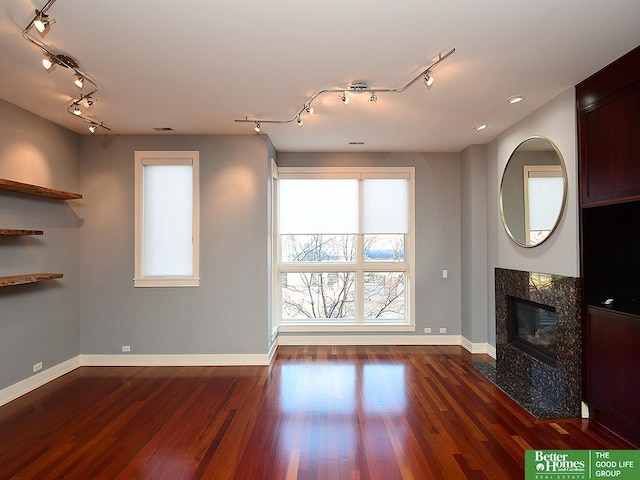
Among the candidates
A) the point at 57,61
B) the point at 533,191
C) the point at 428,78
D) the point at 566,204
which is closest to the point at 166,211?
the point at 57,61

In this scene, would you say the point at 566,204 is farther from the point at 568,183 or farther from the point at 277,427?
the point at 277,427

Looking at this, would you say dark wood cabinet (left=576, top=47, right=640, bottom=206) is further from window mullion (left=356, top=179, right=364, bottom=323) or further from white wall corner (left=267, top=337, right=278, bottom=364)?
white wall corner (left=267, top=337, right=278, bottom=364)

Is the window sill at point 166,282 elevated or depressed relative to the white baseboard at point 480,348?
elevated

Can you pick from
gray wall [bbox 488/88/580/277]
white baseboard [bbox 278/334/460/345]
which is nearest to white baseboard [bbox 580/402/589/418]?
gray wall [bbox 488/88/580/277]

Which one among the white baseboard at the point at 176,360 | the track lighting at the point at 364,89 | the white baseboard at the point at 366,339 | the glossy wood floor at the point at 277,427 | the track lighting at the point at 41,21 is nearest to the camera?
the track lighting at the point at 41,21

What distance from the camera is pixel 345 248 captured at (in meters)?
5.35

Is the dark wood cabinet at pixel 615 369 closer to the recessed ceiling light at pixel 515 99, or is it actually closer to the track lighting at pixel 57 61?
the recessed ceiling light at pixel 515 99

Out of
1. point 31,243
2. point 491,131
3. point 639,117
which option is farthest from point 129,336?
point 639,117

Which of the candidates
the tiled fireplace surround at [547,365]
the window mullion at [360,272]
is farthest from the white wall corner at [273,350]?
the tiled fireplace surround at [547,365]

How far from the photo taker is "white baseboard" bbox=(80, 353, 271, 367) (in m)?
4.38

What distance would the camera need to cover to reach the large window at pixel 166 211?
14.5ft

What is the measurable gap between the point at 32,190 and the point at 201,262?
70.3 inches

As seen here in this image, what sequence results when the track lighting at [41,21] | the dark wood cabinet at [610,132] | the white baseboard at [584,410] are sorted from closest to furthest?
the track lighting at [41,21]
the dark wood cabinet at [610,132]
the white baseboard at [584,410]

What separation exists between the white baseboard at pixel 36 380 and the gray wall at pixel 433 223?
3.65 m
